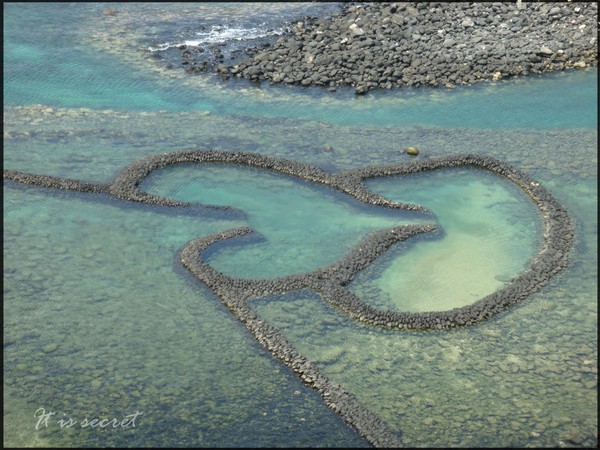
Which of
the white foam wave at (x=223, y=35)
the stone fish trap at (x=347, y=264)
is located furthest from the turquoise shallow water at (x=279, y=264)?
the white foam wave at (x=223, y=35)

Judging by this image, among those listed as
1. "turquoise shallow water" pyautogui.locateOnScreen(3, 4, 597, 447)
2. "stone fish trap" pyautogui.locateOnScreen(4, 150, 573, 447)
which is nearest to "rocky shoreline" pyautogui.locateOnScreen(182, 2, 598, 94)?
"turquoise shallow water" pyautogui.locateOnScreen(3, 4, 597, 447)

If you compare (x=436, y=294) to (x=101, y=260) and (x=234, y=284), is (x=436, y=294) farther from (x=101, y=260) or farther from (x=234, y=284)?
(x=101, y=260)

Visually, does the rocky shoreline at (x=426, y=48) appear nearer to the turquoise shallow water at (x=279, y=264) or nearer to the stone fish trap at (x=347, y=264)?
the turquoise shallow water at (x=279, y=264)

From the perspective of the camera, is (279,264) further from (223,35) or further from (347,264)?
(223,35)

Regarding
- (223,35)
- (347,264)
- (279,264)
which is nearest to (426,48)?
(223,35)

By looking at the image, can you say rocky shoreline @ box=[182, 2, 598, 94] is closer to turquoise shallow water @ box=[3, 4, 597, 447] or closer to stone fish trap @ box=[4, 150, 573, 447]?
turquoise shallow water @ box=[3, 4, 597, 447]

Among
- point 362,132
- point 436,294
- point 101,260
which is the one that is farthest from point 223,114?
point 436,294
